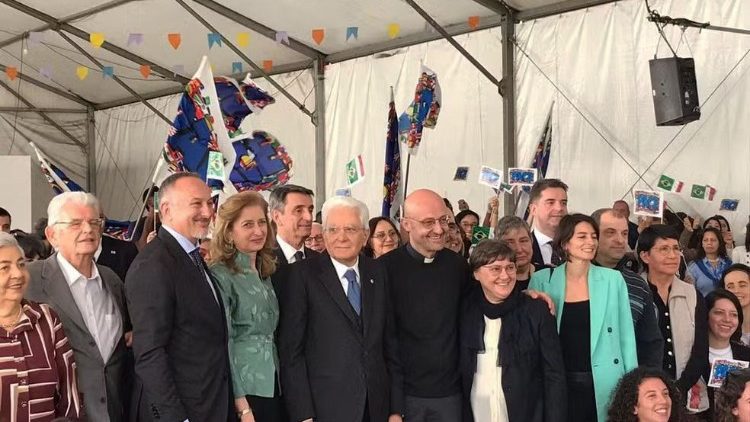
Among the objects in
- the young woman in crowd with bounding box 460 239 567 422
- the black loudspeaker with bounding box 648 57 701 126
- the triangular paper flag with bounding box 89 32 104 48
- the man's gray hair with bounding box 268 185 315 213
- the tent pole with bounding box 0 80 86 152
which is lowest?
the young woman in crowd with bounding box 460 239 567 422

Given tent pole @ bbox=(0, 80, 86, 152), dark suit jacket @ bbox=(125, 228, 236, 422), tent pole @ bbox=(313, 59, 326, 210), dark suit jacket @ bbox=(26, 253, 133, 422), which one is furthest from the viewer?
tent pole @ bbox=(0, 80, 86, 152)

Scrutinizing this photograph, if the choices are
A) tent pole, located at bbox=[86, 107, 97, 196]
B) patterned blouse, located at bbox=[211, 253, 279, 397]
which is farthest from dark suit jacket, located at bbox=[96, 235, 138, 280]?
tent pole, located at bbox=[86, 107, 97, 196]

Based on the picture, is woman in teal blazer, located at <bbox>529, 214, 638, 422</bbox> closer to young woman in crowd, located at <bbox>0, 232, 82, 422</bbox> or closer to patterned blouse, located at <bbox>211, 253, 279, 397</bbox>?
patterned blouse, located at <bbox>211, 253, 279, 397</bbox>

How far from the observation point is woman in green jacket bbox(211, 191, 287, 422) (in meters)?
3.29

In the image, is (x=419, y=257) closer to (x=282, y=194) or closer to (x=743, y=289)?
(x=282, y=194)

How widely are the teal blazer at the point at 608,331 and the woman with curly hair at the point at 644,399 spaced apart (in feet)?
0.20

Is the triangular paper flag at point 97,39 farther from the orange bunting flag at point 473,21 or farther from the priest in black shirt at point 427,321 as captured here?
the priest in black shirt at point 427,321

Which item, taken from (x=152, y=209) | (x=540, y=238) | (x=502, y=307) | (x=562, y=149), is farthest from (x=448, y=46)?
(x=502, y=307)

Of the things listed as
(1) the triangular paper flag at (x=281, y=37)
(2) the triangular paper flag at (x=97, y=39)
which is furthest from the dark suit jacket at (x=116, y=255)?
(2) the triangular paper flag at (x=97, y=39)

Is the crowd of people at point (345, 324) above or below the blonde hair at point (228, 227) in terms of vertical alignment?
below

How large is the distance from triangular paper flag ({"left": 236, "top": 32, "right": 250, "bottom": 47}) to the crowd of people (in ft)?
24.7

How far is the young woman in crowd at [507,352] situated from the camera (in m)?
3.63

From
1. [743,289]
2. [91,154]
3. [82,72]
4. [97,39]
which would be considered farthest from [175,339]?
[91,154]

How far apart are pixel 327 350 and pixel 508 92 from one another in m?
6.65
